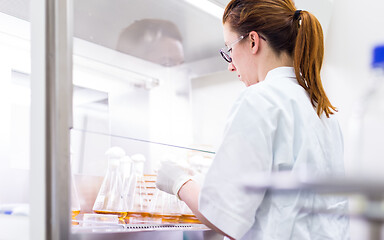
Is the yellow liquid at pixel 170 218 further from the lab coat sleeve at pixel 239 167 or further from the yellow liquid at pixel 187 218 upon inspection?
the lab coat sleeve at pixel 239 167

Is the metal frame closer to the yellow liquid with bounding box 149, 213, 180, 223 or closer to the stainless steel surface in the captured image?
the stainless steel surface

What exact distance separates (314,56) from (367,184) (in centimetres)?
80

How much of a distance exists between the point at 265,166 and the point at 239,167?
0.06 metres

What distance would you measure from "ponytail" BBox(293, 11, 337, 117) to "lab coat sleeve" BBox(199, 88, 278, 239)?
21cm

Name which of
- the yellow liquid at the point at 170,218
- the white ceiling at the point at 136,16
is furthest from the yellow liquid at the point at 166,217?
the white ceiling at the point at 136,16

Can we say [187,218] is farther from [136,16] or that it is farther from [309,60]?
[136,16]

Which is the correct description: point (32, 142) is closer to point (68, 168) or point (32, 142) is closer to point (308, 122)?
point (68, 168)

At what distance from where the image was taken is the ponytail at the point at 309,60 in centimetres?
111

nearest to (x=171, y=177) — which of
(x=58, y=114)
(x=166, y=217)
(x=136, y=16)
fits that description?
(x=166, y=217)

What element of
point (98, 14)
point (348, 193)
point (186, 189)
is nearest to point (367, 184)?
point (348, 193)

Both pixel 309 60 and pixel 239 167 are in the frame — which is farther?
pixel 309 60

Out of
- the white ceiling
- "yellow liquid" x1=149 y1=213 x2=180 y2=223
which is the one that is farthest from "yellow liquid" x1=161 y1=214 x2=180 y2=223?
the white ceiling

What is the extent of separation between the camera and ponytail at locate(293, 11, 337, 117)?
111cm

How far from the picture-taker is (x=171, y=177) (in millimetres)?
1146
